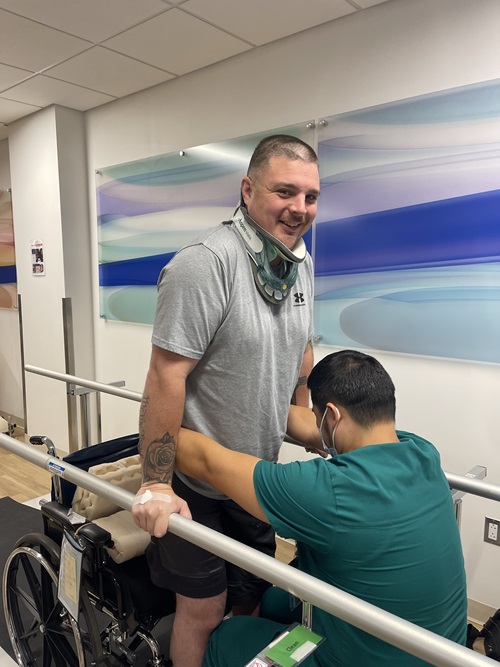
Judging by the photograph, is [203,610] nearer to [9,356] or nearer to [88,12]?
[88,12]

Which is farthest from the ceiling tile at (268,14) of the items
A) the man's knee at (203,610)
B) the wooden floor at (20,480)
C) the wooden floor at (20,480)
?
the wooden floor at (20,480)

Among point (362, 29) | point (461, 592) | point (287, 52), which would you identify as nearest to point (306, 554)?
point (461, 592)

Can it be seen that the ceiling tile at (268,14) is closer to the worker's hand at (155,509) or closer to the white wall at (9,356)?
the worker's hand at (155,509)

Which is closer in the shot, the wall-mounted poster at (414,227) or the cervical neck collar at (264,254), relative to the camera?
the cervical neck collar at (264,254)

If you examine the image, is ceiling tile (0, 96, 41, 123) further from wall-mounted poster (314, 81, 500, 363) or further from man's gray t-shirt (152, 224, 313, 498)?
man's gray t-shirt (152, 224, 313, 498)

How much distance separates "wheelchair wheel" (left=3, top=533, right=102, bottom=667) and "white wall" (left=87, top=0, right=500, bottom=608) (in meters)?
1.57

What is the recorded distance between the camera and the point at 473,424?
87.4 inches

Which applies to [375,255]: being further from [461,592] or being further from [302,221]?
[461,592]

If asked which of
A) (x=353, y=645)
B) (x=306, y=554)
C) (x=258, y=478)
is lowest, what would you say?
(x=353, y=645)

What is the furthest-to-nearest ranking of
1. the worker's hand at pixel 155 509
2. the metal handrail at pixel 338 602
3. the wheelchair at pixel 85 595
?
the wheelchair at pixel 85 595 < the worker's hand at pixel 155 509 < the metal handrail at pixel 338 602

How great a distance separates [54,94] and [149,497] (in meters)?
3.28

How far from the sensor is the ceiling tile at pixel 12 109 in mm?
3731

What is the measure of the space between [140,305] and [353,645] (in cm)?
287

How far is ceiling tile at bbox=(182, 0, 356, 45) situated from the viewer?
7.52 ft
